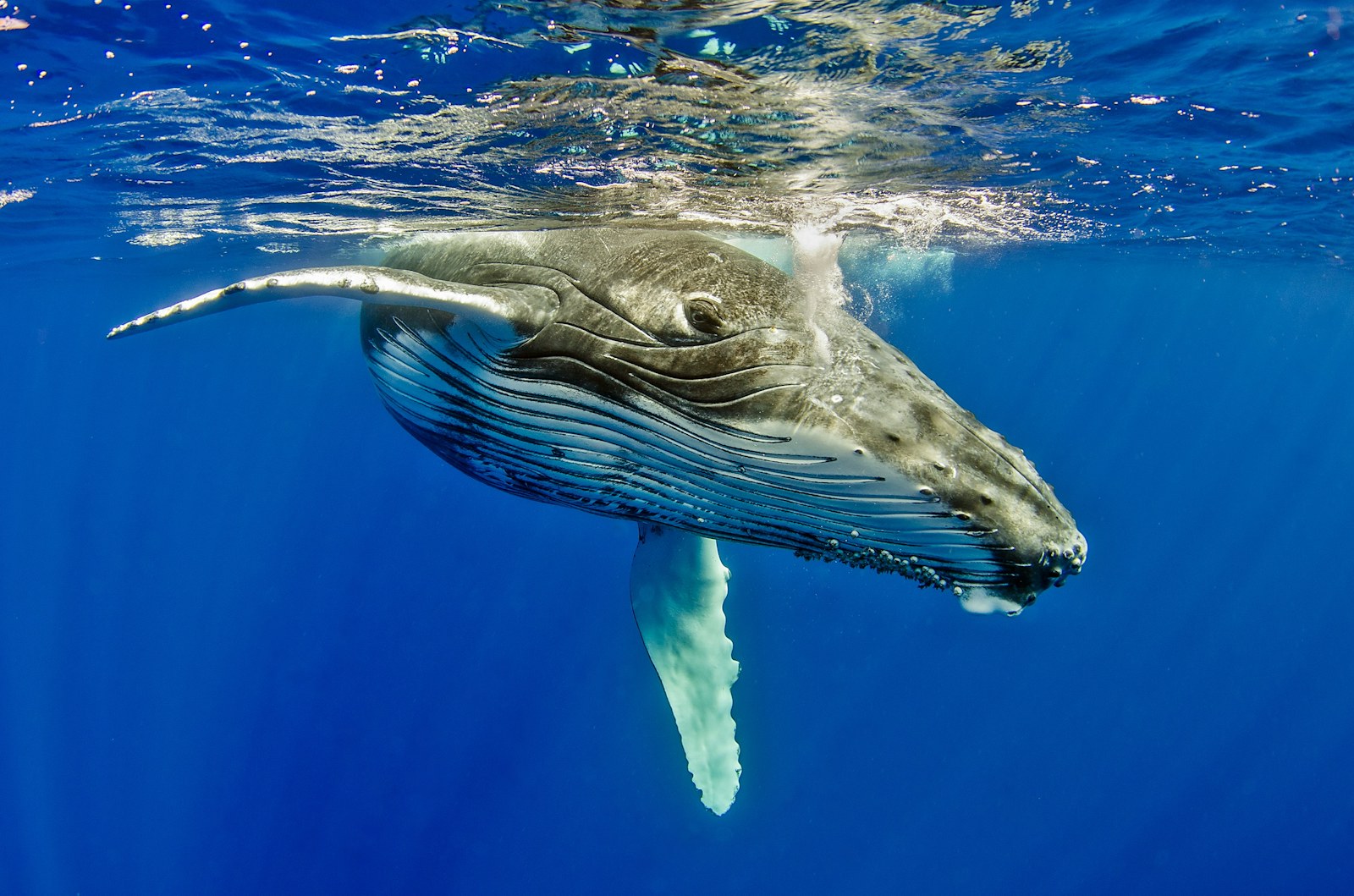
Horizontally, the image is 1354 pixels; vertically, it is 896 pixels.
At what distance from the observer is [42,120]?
882cm

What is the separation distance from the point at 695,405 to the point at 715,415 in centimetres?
10

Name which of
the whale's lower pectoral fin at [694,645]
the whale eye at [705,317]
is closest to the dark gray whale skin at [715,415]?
the whale eye at [705,317]

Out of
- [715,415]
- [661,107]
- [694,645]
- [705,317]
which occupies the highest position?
[661,107]

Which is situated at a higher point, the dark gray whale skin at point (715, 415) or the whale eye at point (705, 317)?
the whale eye at point (705, 317)

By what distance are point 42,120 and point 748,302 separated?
9725mm

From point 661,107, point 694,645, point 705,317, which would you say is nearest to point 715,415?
point 705,317

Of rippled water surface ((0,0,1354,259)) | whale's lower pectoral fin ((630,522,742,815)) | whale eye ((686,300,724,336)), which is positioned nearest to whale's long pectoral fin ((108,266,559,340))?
whale eye ((686,300,724,336))

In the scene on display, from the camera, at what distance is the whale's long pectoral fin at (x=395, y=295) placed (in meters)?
3.17

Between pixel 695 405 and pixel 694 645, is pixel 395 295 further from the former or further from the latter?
pixel 694 645

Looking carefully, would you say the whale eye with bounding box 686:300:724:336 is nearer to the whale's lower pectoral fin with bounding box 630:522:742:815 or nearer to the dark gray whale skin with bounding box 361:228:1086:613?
the dark gray whale skin with bounding box 361:228:1086:613

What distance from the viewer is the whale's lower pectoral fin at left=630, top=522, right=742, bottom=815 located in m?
5.10

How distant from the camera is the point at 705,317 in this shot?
10.5ft

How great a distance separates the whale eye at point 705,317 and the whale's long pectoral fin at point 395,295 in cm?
66

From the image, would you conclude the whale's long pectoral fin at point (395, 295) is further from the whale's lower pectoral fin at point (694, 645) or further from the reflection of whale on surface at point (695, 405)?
the whale's lower pectoral fin at point (694, 645)
